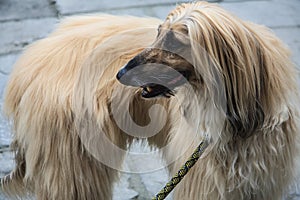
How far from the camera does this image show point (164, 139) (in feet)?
9.59

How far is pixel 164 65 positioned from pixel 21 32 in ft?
11.0

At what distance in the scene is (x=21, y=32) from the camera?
17.6 ft

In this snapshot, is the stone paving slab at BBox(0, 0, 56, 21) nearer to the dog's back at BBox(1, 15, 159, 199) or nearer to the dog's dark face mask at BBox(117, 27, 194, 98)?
the dog's back at BBox(1, 15, 159, 199)

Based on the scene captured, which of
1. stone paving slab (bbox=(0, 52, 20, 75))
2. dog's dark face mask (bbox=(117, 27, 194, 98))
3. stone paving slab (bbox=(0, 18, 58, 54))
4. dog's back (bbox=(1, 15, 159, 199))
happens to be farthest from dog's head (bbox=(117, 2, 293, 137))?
stone paving slab (bbox=(0, 18, 58, 54))

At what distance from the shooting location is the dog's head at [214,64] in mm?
2193

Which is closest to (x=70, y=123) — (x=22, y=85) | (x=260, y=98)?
(x=22, y=85)

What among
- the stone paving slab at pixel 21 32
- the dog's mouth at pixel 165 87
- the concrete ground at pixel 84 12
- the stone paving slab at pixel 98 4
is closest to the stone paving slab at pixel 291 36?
the concrete ground at pixel 84 12

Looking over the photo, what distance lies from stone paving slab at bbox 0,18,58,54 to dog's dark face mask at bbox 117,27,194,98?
2988 millimetres

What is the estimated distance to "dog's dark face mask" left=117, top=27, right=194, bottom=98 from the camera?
2.22m

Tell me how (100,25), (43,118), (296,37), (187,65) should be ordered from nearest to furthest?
(187,65)
(43,118)
(100,25)
(296,37)

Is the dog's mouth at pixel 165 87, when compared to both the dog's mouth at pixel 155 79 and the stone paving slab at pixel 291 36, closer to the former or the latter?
the dog's mouth at pixel 155 79

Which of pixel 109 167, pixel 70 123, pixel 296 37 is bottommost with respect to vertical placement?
pixel 296 37

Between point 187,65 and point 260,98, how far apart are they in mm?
290

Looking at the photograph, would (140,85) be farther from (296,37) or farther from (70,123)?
(296,37)
